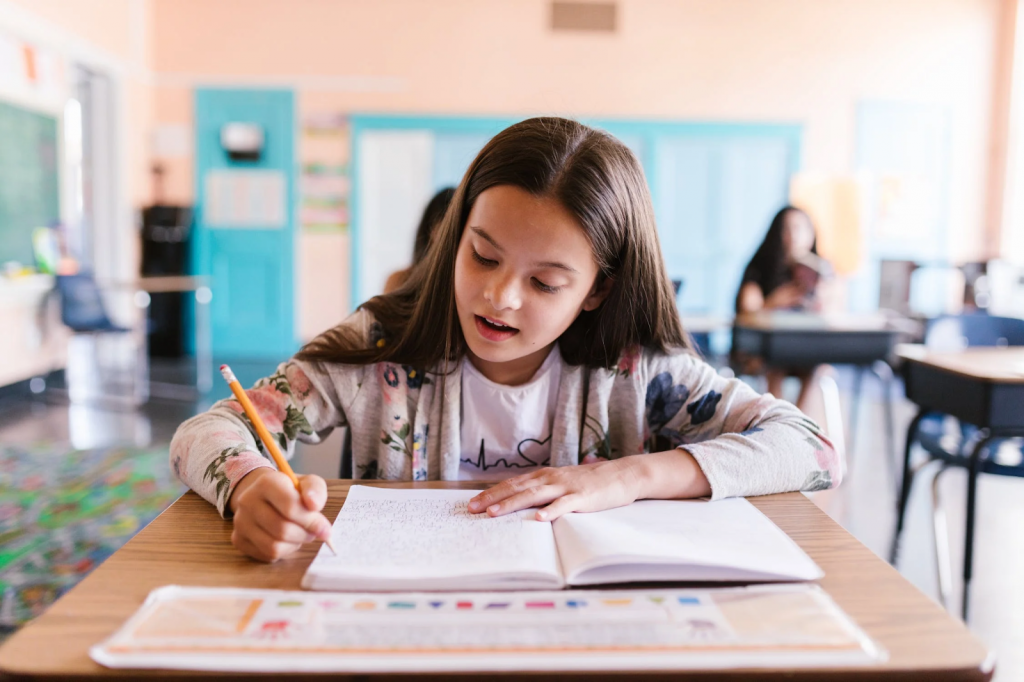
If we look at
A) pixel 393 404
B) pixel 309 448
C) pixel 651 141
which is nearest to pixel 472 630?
pixel 393 404

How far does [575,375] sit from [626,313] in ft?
0.39

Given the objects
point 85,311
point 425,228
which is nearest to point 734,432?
point 425,228

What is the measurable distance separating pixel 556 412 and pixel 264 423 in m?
0.41

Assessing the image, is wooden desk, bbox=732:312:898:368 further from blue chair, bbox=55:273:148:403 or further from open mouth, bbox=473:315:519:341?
blue chair, bbox=55:273:148:403

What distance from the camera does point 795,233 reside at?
407 cm

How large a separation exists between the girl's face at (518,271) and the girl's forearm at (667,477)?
0.71 ft

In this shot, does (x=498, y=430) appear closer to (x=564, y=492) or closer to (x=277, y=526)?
(x=564, y=492)

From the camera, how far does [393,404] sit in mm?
1098

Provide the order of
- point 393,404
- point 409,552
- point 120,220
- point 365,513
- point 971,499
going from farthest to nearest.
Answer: point 120,220 < point 971,499 < point 393,404 < point 365,513 < point 409,552

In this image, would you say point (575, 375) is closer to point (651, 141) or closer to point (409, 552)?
point (409, 552)

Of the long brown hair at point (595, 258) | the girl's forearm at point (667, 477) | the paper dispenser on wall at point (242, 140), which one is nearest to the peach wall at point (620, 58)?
the paper dispenser on wall at point (242, 140)

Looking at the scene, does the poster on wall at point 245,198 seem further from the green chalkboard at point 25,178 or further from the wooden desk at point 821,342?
the wooden desk at point 821,342

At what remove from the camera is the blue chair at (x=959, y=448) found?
1921mm

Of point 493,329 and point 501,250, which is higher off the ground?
point 501,250
